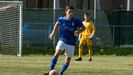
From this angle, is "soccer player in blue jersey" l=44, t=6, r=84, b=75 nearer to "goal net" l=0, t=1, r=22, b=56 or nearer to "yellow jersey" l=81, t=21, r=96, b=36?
"yellow jersey" l=81, t=21, r=96, b=36

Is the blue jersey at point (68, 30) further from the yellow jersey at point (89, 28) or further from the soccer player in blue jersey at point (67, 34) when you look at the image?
the yellow jersey at point (89, 28)

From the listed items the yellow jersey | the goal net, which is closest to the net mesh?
the goal net

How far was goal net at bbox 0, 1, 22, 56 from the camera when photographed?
30.4 meters

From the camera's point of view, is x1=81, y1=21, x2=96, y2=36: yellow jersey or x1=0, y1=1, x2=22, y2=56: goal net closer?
x1=81, y1=21, x2=96, y2=36: yellow jersey

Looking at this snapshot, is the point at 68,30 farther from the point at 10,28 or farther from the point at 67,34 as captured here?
the point at 10,28

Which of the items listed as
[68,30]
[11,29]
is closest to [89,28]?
[11,29]

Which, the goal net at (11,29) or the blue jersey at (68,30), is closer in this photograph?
the blue jersey at (68,30)

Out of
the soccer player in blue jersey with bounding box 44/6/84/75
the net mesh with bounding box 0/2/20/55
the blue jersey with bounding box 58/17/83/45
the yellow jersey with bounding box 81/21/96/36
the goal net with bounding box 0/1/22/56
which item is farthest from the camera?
the net mesh with bounding box 0/2/20/55

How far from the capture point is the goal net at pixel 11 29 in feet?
99.6

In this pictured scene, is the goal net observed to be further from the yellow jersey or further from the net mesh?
the yellow jersey

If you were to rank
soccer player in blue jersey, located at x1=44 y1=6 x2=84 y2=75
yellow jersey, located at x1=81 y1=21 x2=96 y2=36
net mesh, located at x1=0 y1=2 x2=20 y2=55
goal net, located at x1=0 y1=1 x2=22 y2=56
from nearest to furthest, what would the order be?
soccer player in blue jersey, located at x1=44 y1=6 x2=84 y2=75 → yellow jersey, located at x1=81 y1=21 x2=96 y2=36 → goal net, located at x1=0 y1=1 x2=22 y2=56 → net mesh, located at x1=0 y1=2 x2=20 y2=55

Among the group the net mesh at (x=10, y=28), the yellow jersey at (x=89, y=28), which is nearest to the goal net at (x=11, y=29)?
the net mesh at (x=10, y=28)

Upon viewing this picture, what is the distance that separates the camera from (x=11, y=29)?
30875 mm

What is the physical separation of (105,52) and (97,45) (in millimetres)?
1431
